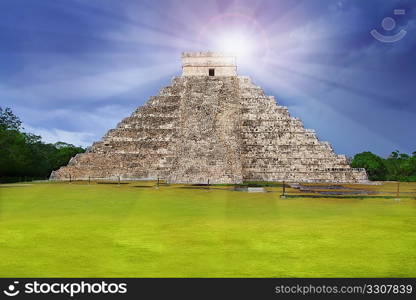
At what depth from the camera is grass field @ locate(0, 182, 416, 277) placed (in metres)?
10.1

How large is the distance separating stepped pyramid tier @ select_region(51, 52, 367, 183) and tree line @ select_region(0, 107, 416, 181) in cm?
944

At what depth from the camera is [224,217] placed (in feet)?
62.0

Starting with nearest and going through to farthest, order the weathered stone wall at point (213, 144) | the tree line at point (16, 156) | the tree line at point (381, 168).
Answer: the weathered stone wall at point (213, 144) < the tree line at point (16, 156) < the tree line at point (381, 168)

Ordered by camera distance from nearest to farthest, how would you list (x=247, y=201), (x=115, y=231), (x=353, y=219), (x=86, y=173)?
(x=115, y=231) → (x=353, y=219) → (x=247, y=201) → (x=86, y=173)

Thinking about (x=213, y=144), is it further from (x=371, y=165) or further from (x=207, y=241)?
(x=207, y=241)

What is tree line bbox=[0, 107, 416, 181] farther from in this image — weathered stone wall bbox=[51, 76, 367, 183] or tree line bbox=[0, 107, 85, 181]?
weathered stone wall bbox=[51, 76, 367, 183]

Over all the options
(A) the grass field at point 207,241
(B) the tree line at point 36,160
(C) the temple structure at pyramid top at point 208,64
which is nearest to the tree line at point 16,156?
(B) the tree line at point 36,160

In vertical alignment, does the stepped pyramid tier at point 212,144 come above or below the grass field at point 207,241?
above

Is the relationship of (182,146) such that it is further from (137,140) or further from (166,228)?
(166,228)

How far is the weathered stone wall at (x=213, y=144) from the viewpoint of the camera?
45281 millimetres

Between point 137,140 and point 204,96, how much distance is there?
28.1 feet

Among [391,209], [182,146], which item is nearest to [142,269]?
[391,209]

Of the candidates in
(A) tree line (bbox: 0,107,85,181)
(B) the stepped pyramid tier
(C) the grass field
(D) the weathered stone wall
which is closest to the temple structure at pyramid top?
(B) the stepped pyramid tier

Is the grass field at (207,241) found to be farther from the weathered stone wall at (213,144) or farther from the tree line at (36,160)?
the tree line at (36,160)
